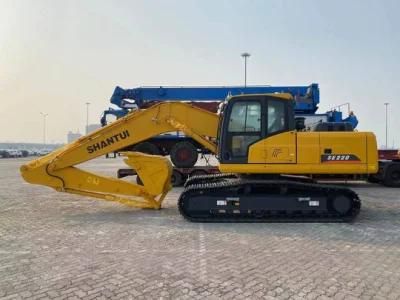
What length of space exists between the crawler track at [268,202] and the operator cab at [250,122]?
2.16 feet

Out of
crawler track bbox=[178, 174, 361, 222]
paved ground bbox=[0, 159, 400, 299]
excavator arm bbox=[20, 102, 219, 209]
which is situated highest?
excavator arm bbox=[20, 102, 219, 209]

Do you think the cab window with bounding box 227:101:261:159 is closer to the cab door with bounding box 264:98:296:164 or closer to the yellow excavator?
the yellow excavator

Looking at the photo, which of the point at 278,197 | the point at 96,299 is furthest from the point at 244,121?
the point at 96,299

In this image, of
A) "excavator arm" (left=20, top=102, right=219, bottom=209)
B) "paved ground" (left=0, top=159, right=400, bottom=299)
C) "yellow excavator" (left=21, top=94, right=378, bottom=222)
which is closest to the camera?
"paved ground" (left=0, top=159, right=400, bottom=299)

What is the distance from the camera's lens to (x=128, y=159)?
8961 millimetres

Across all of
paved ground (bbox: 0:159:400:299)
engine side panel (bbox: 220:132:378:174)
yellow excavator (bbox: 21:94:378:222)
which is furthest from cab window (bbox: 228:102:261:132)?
paved ground (bbox: 0:159:400:299)

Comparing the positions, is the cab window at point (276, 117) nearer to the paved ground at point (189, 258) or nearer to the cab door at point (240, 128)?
the cab door at point (240, 128)

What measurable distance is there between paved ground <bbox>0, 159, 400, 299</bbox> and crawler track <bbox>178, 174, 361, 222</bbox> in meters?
0.38

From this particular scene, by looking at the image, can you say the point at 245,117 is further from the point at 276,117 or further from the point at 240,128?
the point at 276,117

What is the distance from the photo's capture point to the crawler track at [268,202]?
8.15 m

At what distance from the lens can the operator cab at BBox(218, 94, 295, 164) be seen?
8203 mm

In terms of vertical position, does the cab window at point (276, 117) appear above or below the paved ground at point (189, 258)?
above

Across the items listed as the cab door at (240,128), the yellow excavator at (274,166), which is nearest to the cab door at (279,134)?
the yellow excavator at (274,166)

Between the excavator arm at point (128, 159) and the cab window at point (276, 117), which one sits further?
the excavator arm at point (128, 159)
